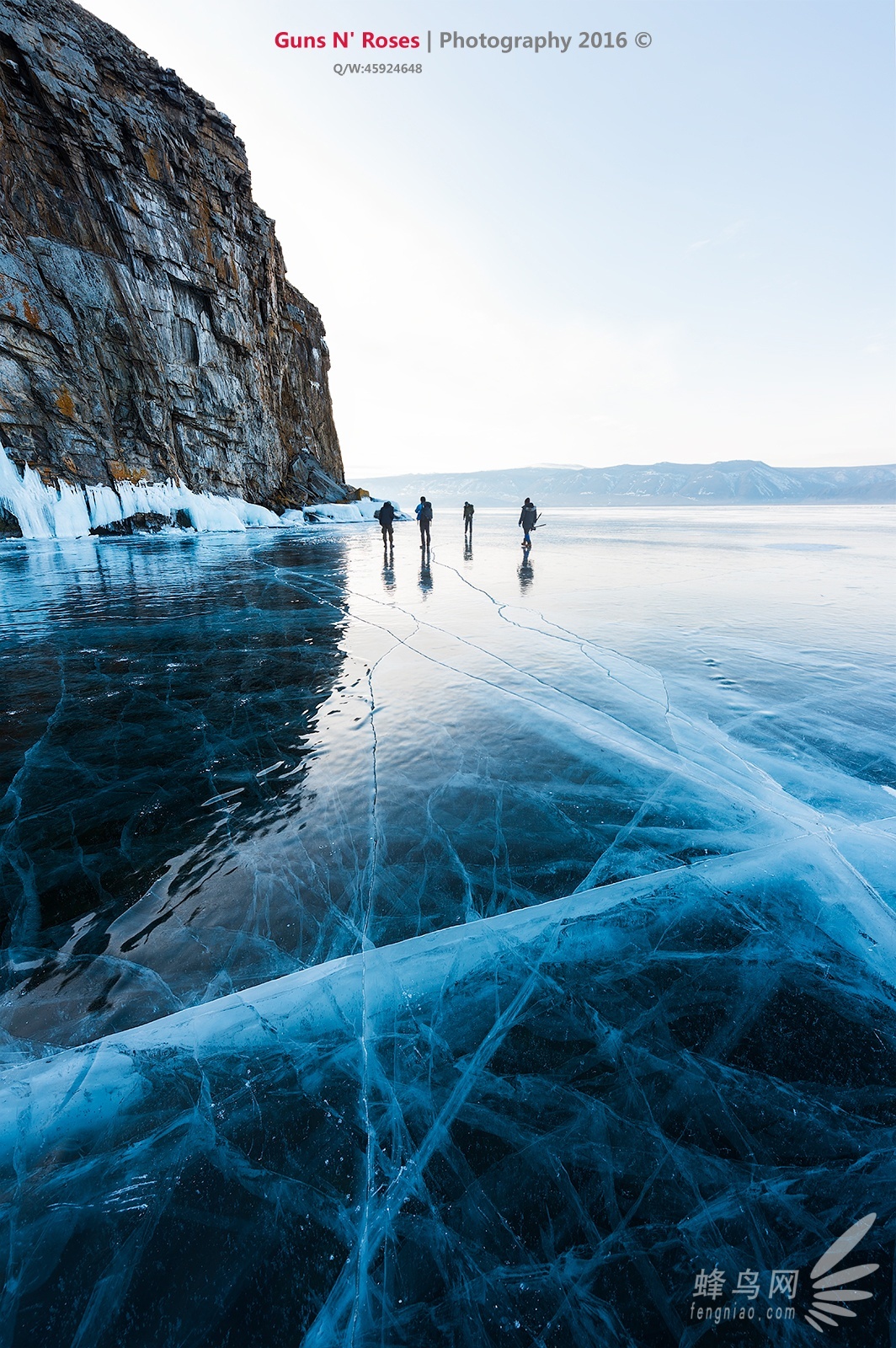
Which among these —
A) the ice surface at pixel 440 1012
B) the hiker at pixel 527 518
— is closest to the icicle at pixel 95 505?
the hiker at pixel 527 518

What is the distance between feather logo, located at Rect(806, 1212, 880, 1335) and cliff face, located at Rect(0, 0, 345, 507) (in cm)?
2968

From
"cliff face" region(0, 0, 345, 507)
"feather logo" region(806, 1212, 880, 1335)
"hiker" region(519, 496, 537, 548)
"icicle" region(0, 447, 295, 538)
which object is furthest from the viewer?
"cliff face" region(0, 0, 345, 507)

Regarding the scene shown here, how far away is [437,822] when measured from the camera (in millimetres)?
3428

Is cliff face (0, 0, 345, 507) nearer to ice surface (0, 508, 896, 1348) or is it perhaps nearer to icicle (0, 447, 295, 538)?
icicle (0, 447, 295, 538)

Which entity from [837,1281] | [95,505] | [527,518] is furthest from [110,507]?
[837,1281]

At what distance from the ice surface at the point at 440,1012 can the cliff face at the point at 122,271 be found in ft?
85.3

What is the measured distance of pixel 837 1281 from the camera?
1479 millimetres

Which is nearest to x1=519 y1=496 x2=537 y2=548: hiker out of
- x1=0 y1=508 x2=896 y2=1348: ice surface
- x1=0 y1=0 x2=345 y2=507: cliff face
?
x1=0 y1=508 x2=896 y2=1348: ice surface

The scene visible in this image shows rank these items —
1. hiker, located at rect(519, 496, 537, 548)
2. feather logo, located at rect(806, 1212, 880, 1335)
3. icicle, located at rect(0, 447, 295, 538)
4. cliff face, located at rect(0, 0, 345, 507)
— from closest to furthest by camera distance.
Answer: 1. feather logo, located at rect(806, 1212, 880, 1335)
2. hiker, located at rect(519, 496, 537, 548)
3. icicle, located at rect(0, 447, 295, 538)
4. cliff face, located at rect(0, 0, 345, 507)

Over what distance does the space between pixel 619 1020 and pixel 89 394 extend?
32456mm

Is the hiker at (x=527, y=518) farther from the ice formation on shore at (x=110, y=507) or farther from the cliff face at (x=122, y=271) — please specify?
the cliff face at (x=122, y=271)

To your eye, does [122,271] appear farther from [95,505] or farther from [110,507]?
[95,505]

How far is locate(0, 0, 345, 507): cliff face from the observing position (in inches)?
894

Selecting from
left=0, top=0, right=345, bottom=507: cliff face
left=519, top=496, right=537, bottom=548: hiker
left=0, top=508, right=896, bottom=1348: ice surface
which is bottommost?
left=0, top=508, right=896, bottom=1348: ice surface
